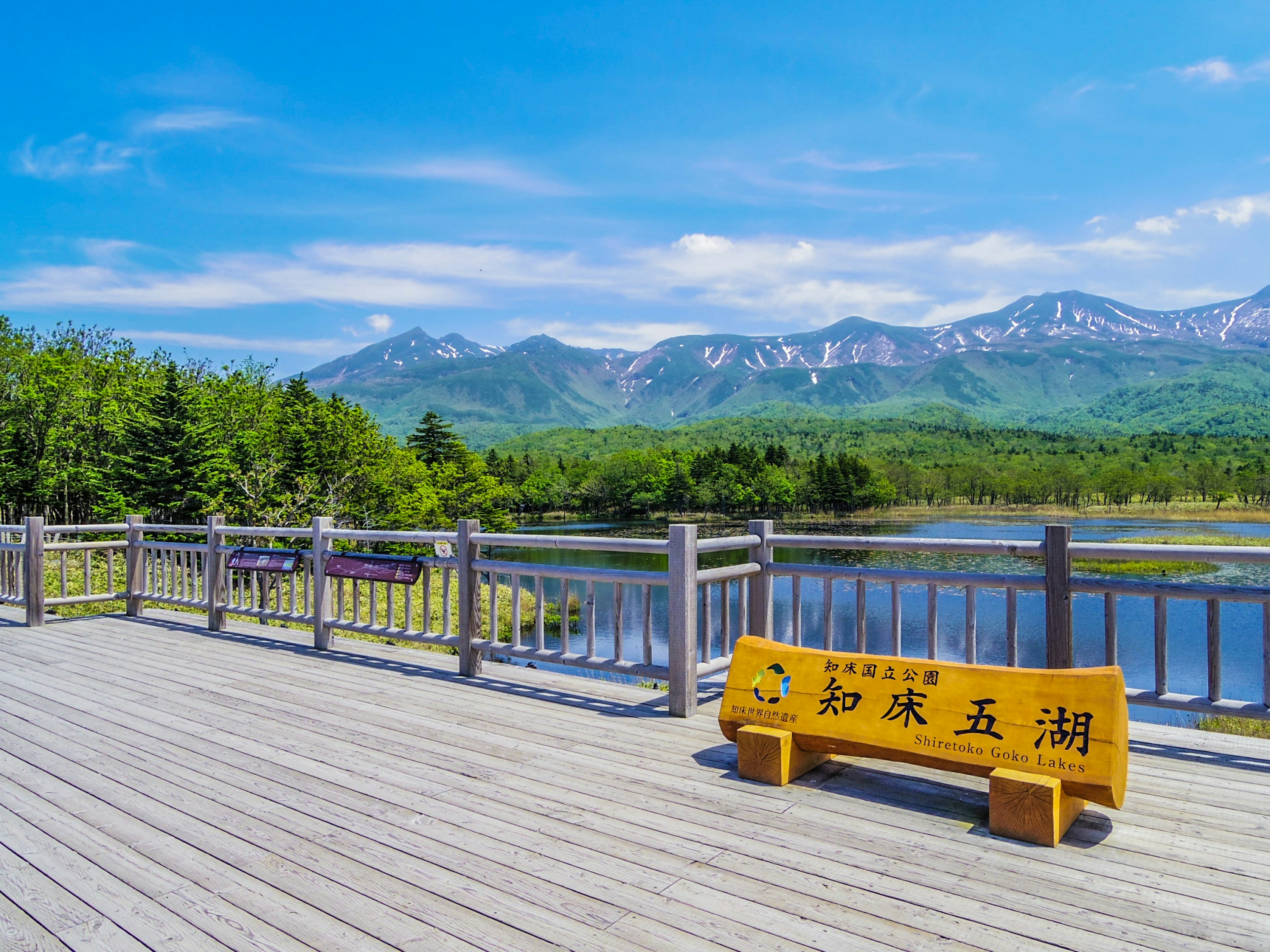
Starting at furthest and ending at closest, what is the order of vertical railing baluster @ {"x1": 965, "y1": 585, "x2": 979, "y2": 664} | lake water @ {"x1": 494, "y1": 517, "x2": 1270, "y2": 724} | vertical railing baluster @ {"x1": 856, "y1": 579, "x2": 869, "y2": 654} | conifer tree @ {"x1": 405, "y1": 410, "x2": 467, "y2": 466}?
conifer tree @ {"x1": 405, "y1": 410, "x2": 467, "y2": 466} < lake water @ {"x1": 494, "y1": 517, "x2": 1270, "y2": 724} < vertical railing baluster @ {"x1": 856, "y1": 579, "x2": 869, "y2": 654} < vertical railing baluster @ {"x1": 965, "y1": 585, "x2": 979, "y2": 664}

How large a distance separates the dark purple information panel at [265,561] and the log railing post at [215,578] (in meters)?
0.36

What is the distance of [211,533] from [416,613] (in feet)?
59.2

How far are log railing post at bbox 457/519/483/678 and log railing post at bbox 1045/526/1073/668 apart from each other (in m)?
3.39

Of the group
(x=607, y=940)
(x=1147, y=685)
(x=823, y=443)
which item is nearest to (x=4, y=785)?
(x=607, y=940)

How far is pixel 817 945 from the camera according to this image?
92.7 inches

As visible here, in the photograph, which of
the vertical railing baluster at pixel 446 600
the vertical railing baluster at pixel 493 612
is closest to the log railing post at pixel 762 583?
the vertical railing baluster at pixel 493 612

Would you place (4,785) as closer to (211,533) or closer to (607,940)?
(607,940)

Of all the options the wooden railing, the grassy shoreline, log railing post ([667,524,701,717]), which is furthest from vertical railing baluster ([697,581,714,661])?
the grassy shoreline

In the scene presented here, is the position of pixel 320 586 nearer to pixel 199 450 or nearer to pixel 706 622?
pixel 706 622

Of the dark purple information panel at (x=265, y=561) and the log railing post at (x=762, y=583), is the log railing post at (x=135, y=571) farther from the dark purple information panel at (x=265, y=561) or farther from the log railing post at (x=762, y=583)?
the log railing post at (x=762, y=583)

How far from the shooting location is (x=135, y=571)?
966cm

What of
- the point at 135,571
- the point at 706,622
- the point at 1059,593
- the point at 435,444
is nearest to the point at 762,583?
the point at 706,622

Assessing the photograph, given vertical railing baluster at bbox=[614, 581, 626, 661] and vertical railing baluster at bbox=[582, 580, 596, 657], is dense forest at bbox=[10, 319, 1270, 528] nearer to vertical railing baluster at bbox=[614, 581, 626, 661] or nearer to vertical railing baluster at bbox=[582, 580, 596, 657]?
vertical railing baluster at bbox=[582, 580, 596, 657]

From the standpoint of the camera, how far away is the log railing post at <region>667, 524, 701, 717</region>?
4926 mm
